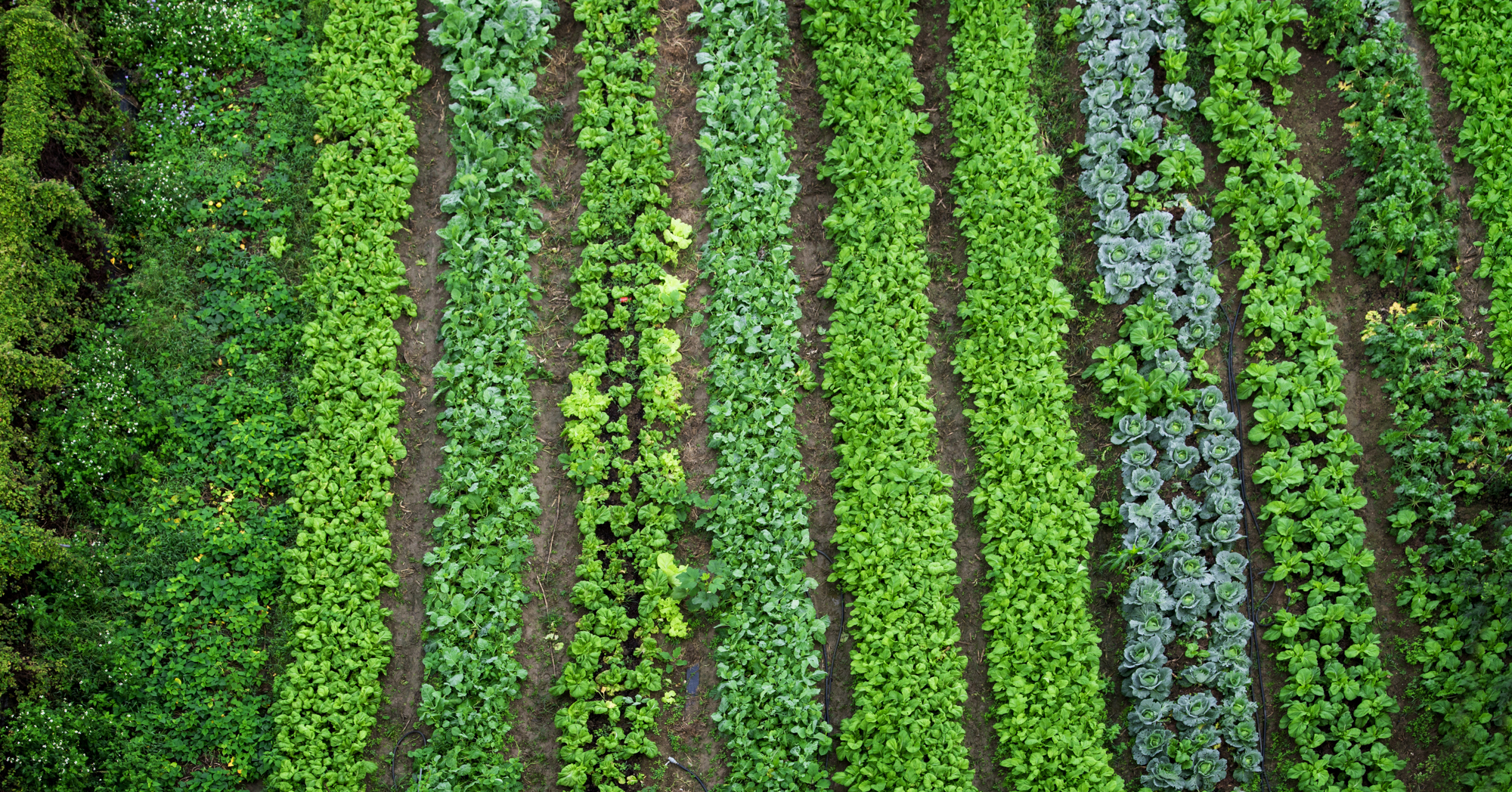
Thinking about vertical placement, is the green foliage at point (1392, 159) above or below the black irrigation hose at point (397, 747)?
above

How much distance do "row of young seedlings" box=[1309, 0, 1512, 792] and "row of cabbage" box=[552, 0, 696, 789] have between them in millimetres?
5316

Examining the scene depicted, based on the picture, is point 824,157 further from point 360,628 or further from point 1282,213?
point 360,628

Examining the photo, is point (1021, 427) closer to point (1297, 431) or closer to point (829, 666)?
point (1297, 431)

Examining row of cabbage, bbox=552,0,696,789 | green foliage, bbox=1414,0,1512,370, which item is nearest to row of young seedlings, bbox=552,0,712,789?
row of cabbage, bbox=552,0,696,789

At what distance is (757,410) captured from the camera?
8.02 metres

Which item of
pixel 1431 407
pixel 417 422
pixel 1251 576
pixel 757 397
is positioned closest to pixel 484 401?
pixel 417 422

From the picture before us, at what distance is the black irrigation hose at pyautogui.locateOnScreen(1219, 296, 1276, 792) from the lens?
7.19 m

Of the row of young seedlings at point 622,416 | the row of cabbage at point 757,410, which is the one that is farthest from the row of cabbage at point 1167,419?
the row of young seedlings at point 622,416

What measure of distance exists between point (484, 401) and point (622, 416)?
3.60 feet

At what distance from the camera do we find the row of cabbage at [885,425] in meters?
7.27

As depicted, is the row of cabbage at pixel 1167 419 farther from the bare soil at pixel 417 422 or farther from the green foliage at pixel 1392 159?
the bare soil at pixel 417 422

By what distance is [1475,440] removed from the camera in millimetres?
7285

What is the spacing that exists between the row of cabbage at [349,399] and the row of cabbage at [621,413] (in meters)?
1.47

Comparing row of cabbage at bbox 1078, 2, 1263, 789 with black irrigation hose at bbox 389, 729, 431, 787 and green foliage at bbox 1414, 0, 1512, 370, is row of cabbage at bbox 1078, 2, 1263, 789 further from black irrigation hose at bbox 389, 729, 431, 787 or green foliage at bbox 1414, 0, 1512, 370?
black irrigation hose at bbox 389, 729, 431, 787
